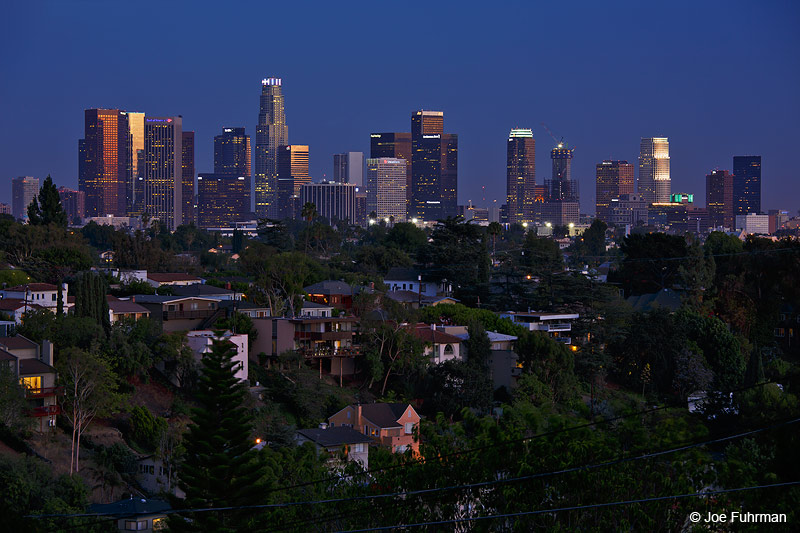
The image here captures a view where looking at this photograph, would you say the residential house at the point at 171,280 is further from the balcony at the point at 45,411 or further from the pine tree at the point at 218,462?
the pine tree at the point at 218,462

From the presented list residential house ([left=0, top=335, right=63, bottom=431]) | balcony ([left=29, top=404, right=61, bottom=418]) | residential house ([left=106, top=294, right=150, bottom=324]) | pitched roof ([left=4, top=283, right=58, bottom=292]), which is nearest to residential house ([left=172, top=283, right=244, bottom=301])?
residential house ([left=106, top=294, right=150, bottom=324])

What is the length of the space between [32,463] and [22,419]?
3.01m

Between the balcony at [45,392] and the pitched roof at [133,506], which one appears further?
the balcony at [45,392]

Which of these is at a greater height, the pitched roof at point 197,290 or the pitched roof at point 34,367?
the pitched roof at point 197,290

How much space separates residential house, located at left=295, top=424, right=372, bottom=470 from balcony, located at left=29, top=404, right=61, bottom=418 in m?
6.51

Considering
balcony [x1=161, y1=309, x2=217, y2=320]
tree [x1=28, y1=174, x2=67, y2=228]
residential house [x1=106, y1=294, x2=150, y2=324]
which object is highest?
tree [x1=28, y1=174, x2=67, y2=228]

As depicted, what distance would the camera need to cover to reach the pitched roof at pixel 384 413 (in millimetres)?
→ 30438

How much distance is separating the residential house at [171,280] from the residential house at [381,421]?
18.0 meters

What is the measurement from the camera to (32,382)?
28516 millimetres

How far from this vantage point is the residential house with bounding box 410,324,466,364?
1467 inches

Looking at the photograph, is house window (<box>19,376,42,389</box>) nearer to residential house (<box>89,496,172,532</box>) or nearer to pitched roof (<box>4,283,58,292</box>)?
residential house (<box>89,496,172,532</box>)

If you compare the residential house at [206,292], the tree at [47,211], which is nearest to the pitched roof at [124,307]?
the residential house at [206,292]

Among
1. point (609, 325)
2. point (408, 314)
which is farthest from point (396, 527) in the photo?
point (609, 325)

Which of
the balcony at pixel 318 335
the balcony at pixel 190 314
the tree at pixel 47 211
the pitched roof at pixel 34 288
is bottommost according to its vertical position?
the balcony at pixel 318 335
